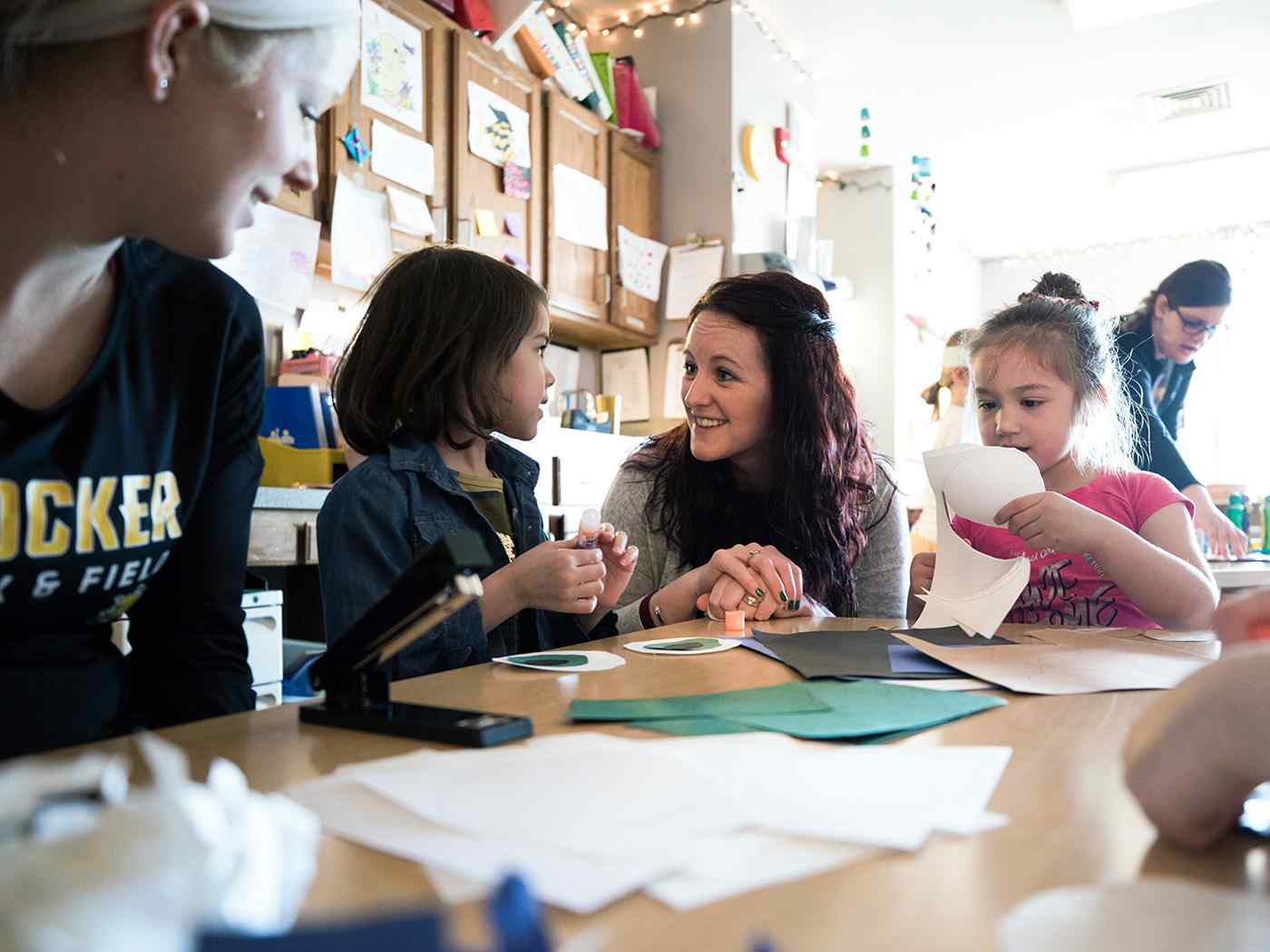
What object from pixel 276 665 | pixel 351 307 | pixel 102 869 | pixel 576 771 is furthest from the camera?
pixel 351 307

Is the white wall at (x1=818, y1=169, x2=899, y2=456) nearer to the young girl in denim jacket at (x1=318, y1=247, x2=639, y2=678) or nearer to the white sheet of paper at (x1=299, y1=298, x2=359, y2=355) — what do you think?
the white sheet of paper at (x1=299, y1=298, x2=359, y2=355)

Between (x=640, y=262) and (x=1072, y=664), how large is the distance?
319 cm

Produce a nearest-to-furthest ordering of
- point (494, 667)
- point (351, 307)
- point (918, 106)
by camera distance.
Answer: point (494, 667) < point (351, 307) < point (918, 106)

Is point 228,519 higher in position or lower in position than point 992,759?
higher

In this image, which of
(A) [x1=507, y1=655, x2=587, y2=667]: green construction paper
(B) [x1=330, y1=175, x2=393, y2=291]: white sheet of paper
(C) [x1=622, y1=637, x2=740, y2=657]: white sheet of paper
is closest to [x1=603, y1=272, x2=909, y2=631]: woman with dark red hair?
(C) [x1=622, y1=637, x2=740, y2=657]: white sheet of paper

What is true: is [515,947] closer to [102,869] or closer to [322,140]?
[102,869]

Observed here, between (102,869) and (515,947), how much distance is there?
0.09 metres

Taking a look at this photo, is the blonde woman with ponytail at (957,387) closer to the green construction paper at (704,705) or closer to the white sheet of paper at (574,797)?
the green construction paper at (704,705)

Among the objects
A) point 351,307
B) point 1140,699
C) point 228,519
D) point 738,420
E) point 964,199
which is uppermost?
point 964,199

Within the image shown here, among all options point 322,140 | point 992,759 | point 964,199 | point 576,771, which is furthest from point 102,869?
point 964,199

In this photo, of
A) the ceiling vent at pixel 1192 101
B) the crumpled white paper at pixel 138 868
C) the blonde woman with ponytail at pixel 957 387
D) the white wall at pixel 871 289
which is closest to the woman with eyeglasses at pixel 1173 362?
the blonde woman with ponytail at pixel 957 387

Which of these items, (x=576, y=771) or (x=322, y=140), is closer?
(x=576, y=771)

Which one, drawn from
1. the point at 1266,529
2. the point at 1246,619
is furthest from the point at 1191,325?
the point at 1246,619

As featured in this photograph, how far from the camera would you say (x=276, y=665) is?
6.19 ft
